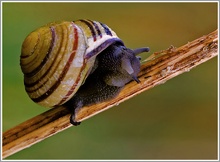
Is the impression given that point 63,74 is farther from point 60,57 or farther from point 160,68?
point 160,68

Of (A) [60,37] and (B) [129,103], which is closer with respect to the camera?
(A) [60,37]

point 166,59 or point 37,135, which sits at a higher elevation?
point 166,59

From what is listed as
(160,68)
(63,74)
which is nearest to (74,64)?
(63,74)

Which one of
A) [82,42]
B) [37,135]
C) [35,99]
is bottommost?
[37,135]

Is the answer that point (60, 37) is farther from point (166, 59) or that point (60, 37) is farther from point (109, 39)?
point (166, 59)

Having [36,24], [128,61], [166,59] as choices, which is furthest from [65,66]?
[36,24]
